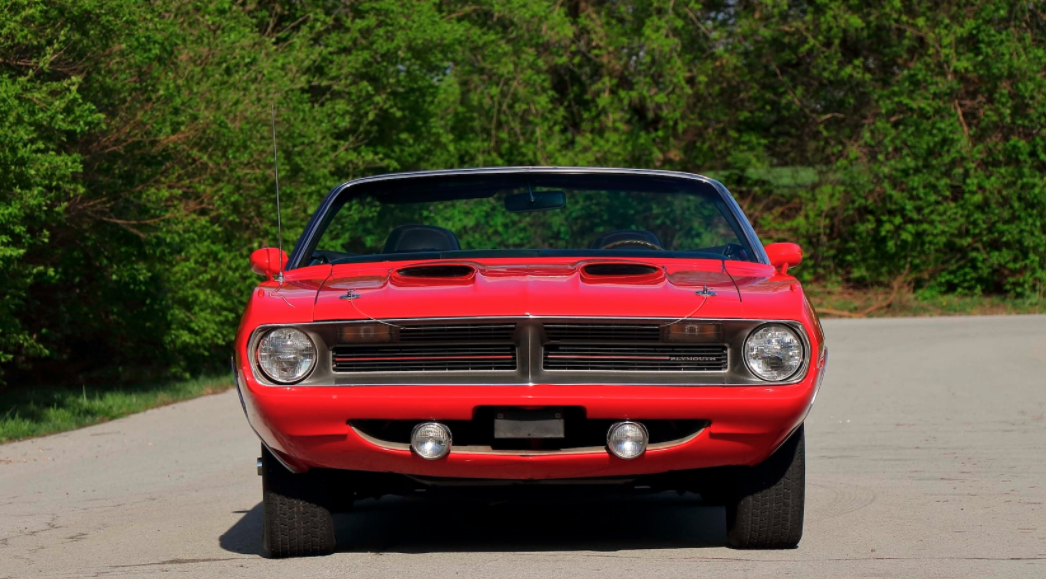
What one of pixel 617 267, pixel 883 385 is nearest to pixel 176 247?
pixel 883 385

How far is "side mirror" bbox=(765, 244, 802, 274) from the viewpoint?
19.7 feet

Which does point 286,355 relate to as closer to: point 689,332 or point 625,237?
point 689,332

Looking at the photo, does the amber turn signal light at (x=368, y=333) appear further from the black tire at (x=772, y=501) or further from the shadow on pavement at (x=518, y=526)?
the black tire at (x=772, y=501)

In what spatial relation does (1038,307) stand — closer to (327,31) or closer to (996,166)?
(996,166)

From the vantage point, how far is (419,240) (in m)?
6.19

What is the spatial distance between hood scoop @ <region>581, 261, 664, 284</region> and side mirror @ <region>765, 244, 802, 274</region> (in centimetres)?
89

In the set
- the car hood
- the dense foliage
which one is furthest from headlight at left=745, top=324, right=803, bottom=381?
the dense foliage

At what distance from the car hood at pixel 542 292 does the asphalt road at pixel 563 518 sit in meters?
0.88

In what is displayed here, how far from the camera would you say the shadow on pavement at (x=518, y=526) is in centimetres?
560

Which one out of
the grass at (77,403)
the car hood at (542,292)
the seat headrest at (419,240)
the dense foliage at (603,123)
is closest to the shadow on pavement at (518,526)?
the car hood at (542,292)

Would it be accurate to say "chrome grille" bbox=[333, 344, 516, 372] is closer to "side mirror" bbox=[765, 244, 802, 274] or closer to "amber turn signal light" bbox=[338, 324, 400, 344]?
"amber turn signal light" bbox=[338, 324, 400, 344]

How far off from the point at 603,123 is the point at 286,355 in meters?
25.0

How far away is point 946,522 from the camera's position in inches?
235

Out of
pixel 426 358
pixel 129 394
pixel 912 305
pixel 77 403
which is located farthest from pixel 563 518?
pixel 912 305
